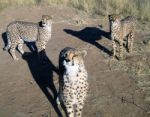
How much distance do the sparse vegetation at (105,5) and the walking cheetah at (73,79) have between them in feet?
18.8

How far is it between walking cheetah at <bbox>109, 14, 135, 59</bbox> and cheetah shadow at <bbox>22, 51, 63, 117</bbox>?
1.43 m

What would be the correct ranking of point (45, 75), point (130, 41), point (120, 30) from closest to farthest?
1. point (45, 75)
2. point (120, 30)
3. point (130, 41)

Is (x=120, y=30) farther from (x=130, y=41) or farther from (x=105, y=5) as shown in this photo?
(x=105, y=5)

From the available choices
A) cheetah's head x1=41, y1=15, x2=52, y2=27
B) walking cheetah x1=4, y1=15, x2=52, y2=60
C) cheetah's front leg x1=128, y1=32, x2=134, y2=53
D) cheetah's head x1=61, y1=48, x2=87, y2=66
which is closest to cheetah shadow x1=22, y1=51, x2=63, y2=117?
walking cheetah x1=4, y1=15, x2=52, y2=60

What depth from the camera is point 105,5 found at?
483 inches

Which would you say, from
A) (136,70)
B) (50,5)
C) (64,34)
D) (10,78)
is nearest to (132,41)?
(136,70)

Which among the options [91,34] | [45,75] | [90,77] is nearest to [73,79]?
[90,77]

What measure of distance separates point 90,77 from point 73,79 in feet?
7.47

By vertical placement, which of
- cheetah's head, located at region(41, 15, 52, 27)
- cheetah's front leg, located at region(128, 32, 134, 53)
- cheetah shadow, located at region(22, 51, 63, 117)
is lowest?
cheetah shadow, located at region(22, 51, 63, 117)

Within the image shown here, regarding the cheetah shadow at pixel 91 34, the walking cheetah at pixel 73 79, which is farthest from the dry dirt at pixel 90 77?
the walking cheetah at pixel 73 79

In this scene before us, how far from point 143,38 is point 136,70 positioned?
1996mm

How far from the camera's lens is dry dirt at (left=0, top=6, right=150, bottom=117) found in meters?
6.71

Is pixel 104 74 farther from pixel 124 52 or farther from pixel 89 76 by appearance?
pixel 124 52

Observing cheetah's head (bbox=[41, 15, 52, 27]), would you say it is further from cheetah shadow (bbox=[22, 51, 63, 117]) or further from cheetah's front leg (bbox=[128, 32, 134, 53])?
cheetah's front leg (bbox=[128, 32, 134, 53])
